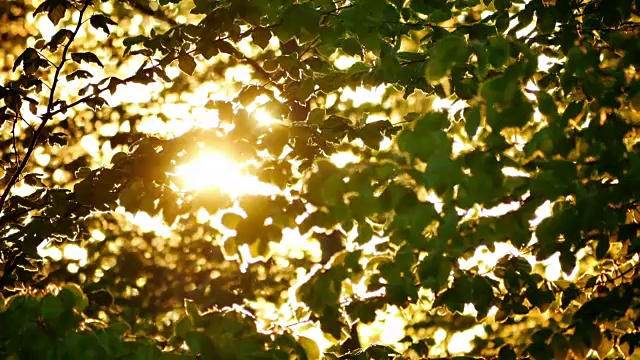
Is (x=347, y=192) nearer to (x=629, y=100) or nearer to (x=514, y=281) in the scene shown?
(x=514, y=281)

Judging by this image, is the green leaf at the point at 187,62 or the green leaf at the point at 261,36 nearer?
the green leaf at the point at 261,36

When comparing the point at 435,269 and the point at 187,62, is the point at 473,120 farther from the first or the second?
the point at 187,62

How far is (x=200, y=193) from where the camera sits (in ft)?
9.15

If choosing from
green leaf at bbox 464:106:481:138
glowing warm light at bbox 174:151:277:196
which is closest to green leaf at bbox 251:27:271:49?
glowing warm light at bbox 174:151:277:196

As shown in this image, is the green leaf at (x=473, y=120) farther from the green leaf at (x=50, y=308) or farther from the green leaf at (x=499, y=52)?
the green leaf at (x=50, y=308)

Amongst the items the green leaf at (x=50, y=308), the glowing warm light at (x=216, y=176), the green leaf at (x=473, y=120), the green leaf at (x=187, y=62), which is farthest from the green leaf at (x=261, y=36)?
the green leaf at (x=50, y=308)

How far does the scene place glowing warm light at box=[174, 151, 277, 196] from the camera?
9.21 feet

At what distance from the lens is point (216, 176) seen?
2824 millimetres

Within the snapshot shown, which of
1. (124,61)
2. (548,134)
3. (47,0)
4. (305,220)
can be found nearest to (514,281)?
(548,134)

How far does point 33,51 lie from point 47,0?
35cm

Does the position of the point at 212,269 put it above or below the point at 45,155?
below

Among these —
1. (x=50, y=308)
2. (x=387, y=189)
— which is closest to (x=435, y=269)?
(x=387, y=189)

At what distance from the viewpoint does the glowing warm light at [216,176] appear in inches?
111

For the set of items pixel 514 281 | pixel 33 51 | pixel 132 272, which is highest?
pixel 132 272
